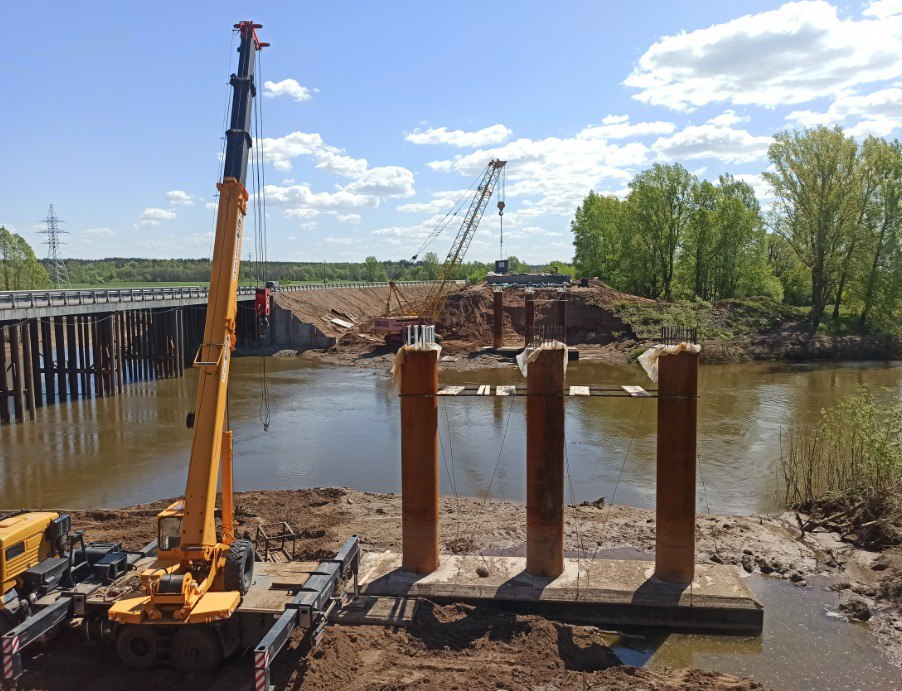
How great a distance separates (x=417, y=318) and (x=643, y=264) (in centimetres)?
2643

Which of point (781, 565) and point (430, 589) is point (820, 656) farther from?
point (430, 589)

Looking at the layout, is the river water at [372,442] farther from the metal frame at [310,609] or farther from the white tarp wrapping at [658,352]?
the metal frame at [310,609]

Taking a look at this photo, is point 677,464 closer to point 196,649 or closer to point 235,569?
point 235,569

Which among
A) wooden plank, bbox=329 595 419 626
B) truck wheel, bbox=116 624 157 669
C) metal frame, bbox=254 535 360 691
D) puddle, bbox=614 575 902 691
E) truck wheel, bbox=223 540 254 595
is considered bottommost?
puddle, bbox=614 575 902 691

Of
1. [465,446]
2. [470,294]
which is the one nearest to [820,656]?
[465,446]

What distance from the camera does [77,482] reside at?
2145 cm

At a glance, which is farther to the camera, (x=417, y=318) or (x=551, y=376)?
(x=417, y=318)

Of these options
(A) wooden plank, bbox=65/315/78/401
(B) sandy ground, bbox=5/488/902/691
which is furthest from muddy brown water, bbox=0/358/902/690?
(A) wooden plank, bbox=65/315/78/401

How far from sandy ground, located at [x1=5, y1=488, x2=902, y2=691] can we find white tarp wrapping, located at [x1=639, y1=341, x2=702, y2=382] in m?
4.62

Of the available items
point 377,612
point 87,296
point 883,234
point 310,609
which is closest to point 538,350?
point 377,612

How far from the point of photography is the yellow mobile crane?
936 cm

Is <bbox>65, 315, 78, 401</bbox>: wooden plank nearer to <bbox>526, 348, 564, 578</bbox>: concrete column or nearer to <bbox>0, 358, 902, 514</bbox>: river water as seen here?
<bbox>0, 358, 902, 514</bbox>: river water

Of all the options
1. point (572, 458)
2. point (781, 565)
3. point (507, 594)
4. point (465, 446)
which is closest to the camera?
point (507, 594)

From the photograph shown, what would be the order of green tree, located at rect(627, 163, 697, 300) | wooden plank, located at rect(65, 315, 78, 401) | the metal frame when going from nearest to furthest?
the metal frame < wooden plank, located at rect(65, 315, 78, 401) < green tree, located at rect(627, 163, 697, 300)
